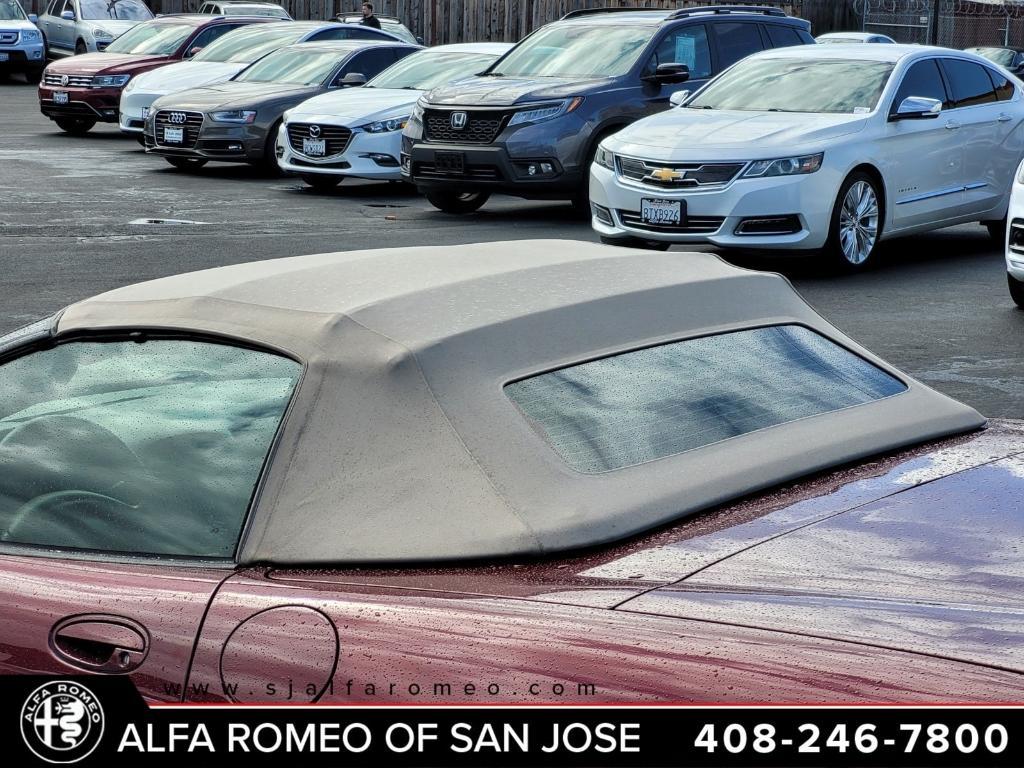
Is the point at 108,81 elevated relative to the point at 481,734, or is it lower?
lower

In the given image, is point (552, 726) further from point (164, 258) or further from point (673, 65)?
point (673, 65)

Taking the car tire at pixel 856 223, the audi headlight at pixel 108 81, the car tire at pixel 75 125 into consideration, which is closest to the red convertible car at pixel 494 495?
→ the car tire at pixel 856 223

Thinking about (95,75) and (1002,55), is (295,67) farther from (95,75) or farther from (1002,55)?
(1002,55)

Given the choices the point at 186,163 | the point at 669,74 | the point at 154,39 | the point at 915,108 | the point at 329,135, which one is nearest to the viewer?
the point at 915,108

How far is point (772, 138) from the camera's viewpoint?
11.0m

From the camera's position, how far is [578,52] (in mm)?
15297

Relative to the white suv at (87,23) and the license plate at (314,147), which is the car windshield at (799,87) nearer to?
the license plate at (314,147)

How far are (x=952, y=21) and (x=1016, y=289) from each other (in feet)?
92.7

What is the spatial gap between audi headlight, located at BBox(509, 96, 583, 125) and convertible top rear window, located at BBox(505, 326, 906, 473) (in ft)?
37.0

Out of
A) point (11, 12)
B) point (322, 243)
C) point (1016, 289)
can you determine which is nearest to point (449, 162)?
point (322, 243)

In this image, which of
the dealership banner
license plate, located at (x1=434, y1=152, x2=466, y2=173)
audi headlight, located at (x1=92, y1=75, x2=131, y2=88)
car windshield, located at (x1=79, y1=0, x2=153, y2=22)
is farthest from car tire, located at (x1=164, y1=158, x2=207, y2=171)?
the dealership banner

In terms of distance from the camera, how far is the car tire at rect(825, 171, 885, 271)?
1109 centimetres

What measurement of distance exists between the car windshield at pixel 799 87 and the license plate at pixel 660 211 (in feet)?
4.41

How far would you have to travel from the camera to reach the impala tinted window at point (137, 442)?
8.29 ft
